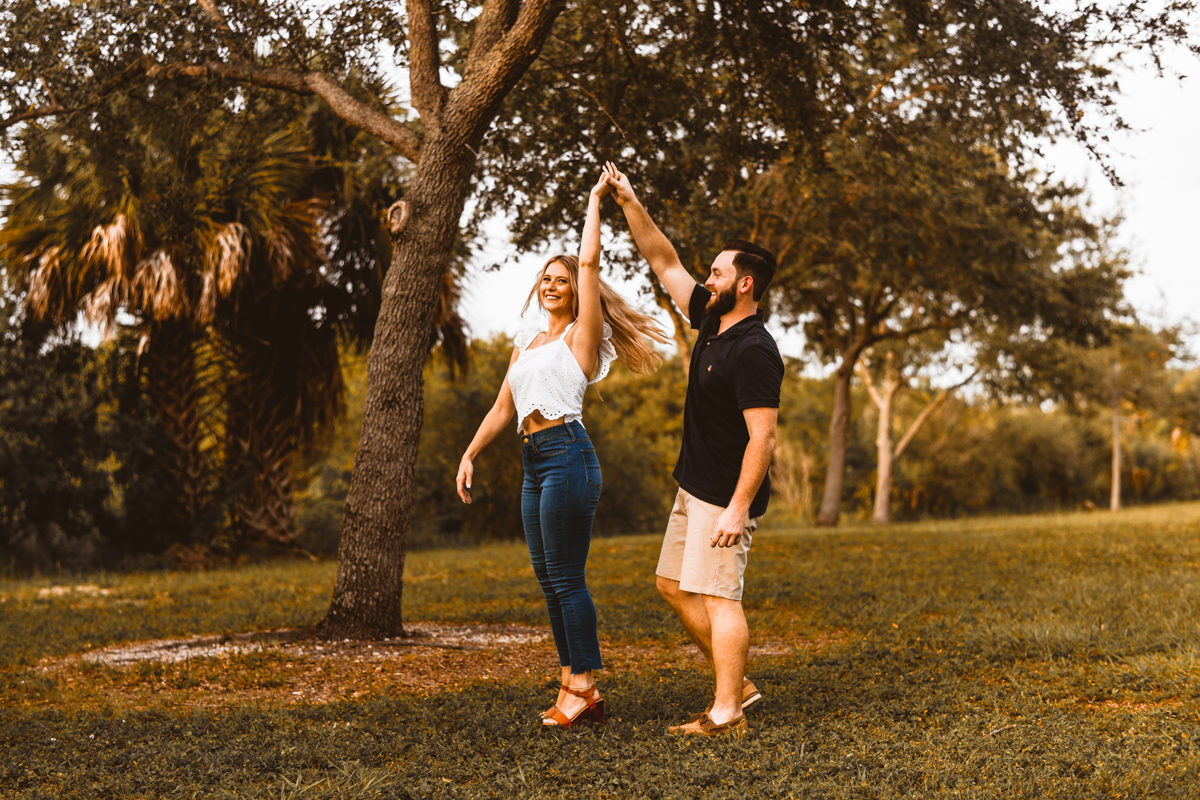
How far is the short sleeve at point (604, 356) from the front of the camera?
14.1ft

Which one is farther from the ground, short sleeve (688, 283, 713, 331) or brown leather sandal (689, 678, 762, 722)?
short sleeve (688, 283, 713, 331)

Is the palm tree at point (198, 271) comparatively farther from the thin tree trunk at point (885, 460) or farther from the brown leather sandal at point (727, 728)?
the thin tree trunk at point (885, 460)

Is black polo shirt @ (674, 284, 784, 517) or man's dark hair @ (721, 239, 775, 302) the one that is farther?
man's dark hair @ (721, 239, 775, 302)

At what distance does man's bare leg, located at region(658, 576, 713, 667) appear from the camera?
4141 mm

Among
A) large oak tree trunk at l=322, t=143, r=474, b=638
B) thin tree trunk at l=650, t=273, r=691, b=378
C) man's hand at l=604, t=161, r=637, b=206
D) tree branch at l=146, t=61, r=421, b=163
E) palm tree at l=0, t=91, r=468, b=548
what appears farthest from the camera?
thin tree trunk at l=650, t=273, r=691, b=378

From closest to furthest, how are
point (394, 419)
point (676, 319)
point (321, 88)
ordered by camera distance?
1. point (394, 419)
2. point (321, 88)
3. point (676, 319)

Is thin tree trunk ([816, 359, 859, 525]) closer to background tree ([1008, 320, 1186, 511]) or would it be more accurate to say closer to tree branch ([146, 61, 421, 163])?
background tree ([1008, 320, 1186, 511])

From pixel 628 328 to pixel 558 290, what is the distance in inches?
15.8

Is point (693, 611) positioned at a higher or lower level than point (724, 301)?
lower

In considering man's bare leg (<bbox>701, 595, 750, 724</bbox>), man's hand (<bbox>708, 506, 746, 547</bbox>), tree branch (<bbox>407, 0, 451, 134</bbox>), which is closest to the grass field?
man's bare leg (<bbox>701, 595, 750, 724</bbox>)

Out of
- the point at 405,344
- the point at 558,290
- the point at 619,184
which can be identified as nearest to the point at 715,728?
the point at 558,290

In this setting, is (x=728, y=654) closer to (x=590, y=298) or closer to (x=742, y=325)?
(x=742, y=325)

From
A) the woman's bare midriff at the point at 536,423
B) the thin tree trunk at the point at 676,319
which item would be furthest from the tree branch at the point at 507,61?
the thin tree trunk at the point at 676,319

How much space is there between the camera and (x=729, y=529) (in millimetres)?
3793
